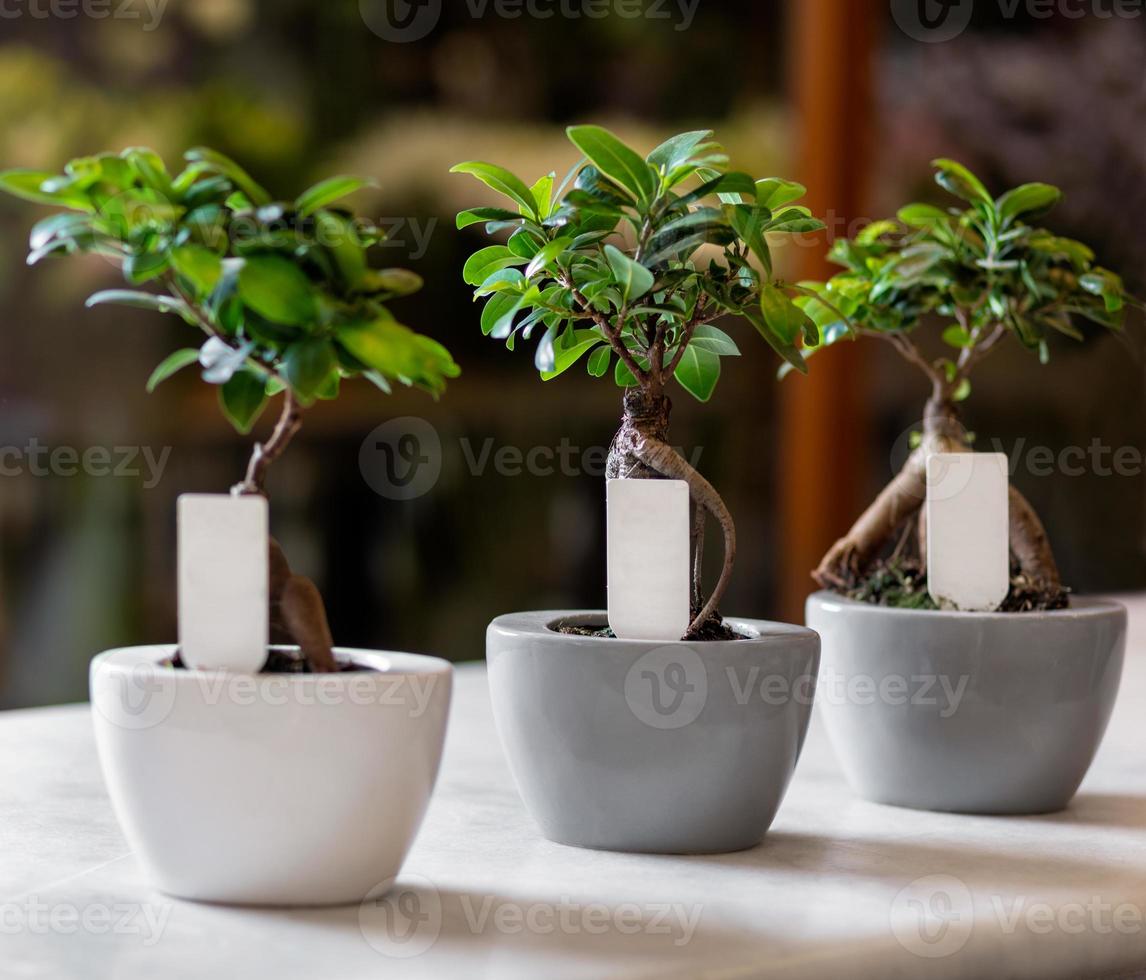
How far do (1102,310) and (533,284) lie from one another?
0.53 metres

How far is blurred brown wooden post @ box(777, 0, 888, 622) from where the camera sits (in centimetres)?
312

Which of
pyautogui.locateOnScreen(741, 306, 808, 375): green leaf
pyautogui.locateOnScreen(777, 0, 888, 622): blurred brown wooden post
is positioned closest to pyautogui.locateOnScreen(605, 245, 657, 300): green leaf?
pyautogui.locateOnScreen(741, 306, 808, 375): green leaf

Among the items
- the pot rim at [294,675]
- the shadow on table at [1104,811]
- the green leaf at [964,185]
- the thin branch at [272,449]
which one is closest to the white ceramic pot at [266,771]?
the pot rim at [294,675]

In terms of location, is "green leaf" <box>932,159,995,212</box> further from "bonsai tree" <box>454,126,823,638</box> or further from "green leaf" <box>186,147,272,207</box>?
"green leaf" <box>186,147,272,207</box>

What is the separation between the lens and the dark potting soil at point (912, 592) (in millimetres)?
1160

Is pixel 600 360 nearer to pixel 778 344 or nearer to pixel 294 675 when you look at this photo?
pixel 778 344

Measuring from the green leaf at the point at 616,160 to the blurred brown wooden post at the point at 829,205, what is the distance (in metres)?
2.14

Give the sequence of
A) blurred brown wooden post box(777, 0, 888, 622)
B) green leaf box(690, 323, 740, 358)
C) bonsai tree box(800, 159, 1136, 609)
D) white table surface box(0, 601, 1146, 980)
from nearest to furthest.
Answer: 1. white table surface box(0, 601, 1146, 980)
2. green leaf box(690, 323, 740, 358)
3. bonsai tree box(800, 159, 1136, 609)
4. blurred brown wooden post box(777, 0, 888, 622)

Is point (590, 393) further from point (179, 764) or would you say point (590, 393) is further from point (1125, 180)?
point (179, 764)

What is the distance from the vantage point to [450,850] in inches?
39.1

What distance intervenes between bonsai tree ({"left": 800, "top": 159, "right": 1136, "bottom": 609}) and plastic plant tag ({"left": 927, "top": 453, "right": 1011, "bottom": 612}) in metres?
0.04

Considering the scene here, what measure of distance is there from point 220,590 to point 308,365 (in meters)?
0.15

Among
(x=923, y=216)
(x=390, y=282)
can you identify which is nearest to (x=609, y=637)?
(x=390, y=282)

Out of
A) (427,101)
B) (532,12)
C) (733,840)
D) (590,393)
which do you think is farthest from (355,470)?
(733,840)
